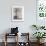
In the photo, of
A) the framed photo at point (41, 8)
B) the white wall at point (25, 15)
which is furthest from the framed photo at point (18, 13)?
the framed photo at point (41, 8)

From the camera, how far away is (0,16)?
19.9 feet

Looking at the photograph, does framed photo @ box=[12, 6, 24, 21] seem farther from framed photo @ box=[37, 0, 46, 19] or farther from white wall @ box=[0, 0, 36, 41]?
framed photo @ box=[37, 0, 46, 19]

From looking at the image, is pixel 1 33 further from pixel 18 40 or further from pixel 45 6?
pixel 45 6

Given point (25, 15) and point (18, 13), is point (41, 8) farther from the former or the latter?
point (18, 13)

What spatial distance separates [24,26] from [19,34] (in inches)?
18.1

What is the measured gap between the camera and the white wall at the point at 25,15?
19.9 feet

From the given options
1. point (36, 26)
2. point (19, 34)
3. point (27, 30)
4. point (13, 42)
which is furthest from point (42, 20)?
point (13, 42)

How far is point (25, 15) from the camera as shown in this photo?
6.15 meters

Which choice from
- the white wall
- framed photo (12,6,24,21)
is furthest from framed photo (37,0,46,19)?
framed photo (12,6,24,21)

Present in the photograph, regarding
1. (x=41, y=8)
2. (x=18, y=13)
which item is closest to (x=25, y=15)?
(x=18, y=13)

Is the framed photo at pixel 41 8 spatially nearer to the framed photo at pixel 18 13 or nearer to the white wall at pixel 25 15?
the white wall at pixel 25 15

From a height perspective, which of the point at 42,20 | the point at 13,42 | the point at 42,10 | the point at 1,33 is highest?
the point at 42,10

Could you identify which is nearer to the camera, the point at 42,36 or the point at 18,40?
the point at 42,36

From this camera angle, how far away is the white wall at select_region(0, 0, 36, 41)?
6062mm
